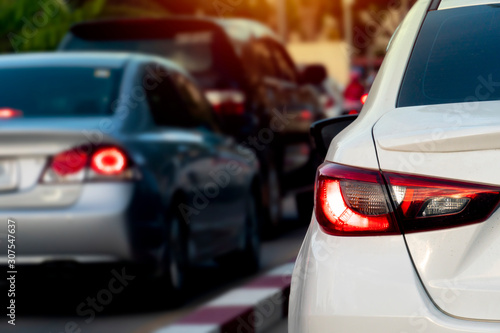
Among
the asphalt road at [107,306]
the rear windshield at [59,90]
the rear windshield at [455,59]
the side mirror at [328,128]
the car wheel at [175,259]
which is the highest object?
the rear windshield at [455,59]

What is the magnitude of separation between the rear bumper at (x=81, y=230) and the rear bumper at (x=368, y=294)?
3.15m

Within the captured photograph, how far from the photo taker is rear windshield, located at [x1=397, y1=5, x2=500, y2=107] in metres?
3.12

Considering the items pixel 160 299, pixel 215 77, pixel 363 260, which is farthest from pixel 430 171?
pixel 215 77

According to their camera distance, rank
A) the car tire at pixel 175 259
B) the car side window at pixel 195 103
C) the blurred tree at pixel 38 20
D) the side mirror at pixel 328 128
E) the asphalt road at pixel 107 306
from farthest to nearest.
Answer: the blurred tree at pixel 38 20 < the car side window at pixel 195 103 < the car tire at pixel 175 259 < the asphalt road at pixel 107 306 < the side mirror at pixel 328 128

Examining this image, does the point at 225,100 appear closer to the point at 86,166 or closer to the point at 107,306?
the point at 107,306

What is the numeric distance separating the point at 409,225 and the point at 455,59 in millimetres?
719

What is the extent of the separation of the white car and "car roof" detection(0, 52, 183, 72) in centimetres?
416

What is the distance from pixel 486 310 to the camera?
264cm

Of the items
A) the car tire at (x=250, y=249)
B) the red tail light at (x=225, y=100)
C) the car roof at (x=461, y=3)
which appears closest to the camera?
the car roof at (x=461, y=3)

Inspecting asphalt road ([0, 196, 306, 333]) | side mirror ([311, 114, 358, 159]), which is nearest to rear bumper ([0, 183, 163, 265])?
asphalt road ([0, 196, 306, 333])

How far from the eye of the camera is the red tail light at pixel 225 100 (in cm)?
935

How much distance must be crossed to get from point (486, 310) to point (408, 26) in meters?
1.17

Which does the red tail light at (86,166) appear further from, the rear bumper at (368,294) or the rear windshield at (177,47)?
the rear windshield at (177,47)

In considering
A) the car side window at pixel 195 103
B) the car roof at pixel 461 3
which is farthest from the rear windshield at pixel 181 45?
the car roof at pixel 461 3
